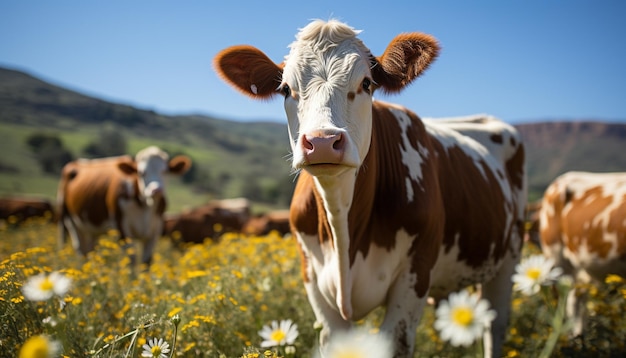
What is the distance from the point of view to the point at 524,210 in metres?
5.27

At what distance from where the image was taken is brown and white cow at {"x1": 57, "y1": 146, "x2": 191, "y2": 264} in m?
9.33

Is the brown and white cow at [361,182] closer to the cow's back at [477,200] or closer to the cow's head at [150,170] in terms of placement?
the cow's back at [477,200]

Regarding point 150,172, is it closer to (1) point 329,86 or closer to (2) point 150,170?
(2) point 150,170

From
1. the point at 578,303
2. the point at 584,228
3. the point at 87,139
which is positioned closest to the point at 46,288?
the point at 578,303

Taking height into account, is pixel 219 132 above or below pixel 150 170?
below

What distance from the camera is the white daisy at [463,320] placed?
114cm

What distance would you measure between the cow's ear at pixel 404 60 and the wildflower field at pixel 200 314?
157cm

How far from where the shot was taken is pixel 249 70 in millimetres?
3184

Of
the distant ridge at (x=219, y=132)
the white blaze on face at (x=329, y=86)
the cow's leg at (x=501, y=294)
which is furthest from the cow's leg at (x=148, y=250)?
the distant ridge at (x=219, y=132)

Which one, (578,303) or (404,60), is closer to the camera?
(404,60)

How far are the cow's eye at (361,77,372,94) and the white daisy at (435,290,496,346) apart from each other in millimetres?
1742

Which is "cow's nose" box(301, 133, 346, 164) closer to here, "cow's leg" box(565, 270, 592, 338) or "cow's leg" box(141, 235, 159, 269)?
"cow's leg" box(565, 270, 592, 338)

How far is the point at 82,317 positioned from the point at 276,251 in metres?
3.41

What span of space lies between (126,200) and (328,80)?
7918mm
